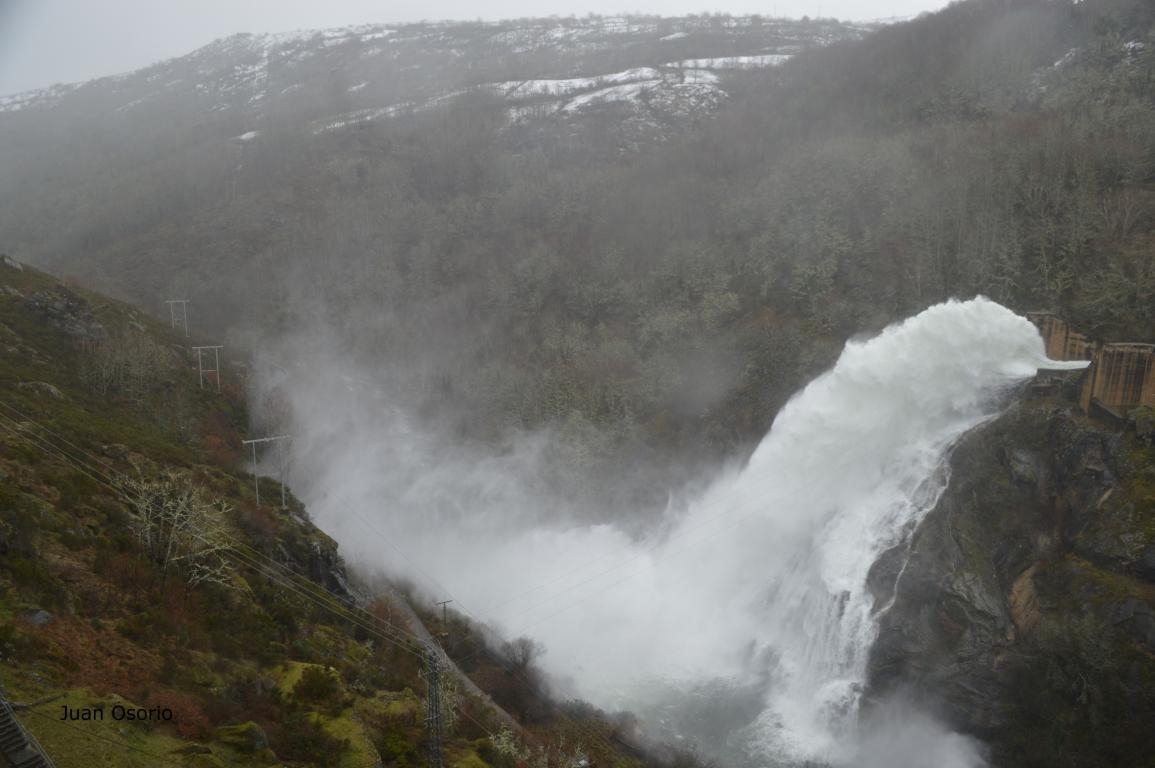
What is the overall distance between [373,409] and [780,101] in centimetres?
6776

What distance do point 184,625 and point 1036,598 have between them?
2974 cm

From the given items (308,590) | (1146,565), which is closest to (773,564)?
(1146,565)

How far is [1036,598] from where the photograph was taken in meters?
28.9

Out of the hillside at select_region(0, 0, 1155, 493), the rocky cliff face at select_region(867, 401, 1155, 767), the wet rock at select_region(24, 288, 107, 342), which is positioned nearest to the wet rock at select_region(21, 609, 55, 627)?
the rocky cliff face at select_region(867, 401, 1155, 767)

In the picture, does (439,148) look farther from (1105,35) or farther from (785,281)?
(1105,35)

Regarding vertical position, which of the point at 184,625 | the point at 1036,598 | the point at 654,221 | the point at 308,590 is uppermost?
the point at 184,625

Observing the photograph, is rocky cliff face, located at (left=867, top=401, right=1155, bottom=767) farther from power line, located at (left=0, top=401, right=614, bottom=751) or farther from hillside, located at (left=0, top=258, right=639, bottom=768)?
power line, located at (left=0, top=401, right=614, bottom=751)

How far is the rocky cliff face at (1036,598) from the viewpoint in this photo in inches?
1027

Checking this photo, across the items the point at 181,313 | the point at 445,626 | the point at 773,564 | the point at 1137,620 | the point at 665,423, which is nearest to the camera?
the point at 1137,620

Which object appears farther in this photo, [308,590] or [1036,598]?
[1036,598]

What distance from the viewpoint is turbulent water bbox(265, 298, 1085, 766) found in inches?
1203

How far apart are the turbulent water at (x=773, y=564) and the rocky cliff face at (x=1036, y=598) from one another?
51.3 inches

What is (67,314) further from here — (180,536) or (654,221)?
(654,221)

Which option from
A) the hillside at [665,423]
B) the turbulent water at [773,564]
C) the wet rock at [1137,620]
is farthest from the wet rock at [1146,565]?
the turbulent water at [773,564]
